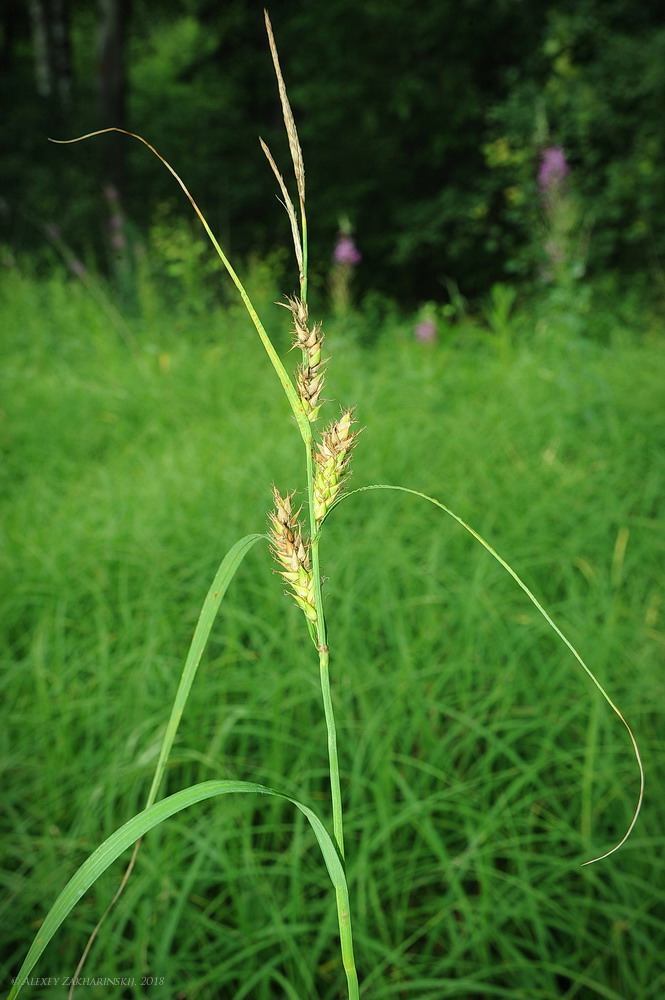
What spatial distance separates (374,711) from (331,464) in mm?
1255

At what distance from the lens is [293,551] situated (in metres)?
0.37

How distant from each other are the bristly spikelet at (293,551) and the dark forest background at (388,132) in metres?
6.07

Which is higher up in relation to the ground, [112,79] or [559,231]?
[112,79]

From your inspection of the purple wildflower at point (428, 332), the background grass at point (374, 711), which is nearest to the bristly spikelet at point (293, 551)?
the background grass at point (374, 711)

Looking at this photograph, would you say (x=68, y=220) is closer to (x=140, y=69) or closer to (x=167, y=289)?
(x=167, y=289)

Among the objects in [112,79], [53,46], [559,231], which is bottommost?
[559,231]

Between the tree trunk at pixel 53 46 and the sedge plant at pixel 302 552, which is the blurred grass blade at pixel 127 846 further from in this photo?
the tree trunk at pixel 53 46

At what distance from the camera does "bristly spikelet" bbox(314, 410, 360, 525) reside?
37 cm

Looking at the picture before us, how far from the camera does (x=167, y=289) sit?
20.2 ft

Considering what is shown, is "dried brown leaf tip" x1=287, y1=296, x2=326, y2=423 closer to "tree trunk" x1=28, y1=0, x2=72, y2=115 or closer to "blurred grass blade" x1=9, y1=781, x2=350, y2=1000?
"blurred grass blade" x1=9, y1=781, x2=350, y2=1000

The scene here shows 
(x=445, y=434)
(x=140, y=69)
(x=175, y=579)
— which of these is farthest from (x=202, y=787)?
(x=140, y=69)

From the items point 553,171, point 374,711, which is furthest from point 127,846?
point 553,171

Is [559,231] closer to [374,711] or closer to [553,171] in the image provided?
[553,171]

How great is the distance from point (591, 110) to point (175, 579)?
6727 mm
